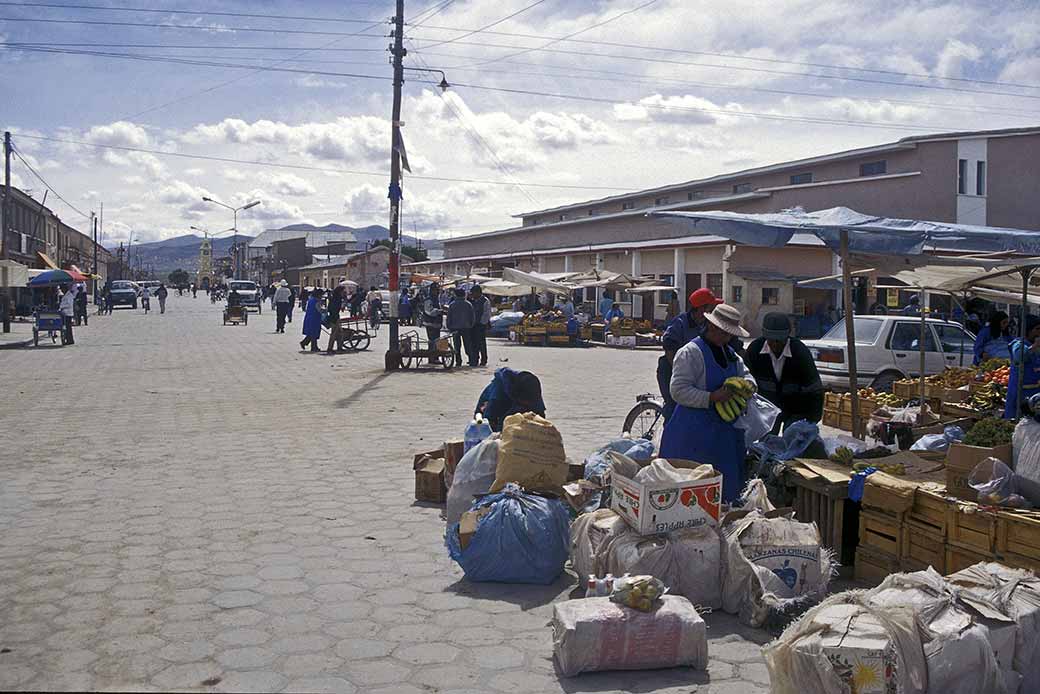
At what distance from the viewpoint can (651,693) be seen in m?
4.27

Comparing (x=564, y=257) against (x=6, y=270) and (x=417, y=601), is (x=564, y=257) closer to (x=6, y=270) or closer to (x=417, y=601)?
(x=6, y=270)

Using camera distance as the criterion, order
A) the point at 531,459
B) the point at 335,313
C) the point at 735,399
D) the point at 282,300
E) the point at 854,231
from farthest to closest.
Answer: the point at 282,300
the point at 335,313
the point at 854,231
the point at 531,459
the point at 735,399

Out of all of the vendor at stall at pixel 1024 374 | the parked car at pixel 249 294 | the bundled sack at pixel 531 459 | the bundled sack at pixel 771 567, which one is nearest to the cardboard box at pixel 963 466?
the bundled sack at pixel 771 567

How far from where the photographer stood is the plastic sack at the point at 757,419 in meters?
6.29

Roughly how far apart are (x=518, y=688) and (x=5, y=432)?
9.22 meters

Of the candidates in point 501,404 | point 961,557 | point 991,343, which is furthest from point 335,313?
point 961,557

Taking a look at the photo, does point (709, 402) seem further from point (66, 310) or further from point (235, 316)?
point (235, 316)

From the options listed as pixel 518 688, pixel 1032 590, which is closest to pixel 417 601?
pixel 518 688

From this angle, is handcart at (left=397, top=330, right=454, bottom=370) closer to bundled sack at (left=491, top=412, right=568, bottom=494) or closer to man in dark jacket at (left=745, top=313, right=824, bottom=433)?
man in dark jacket at (left=745, top=313, right=824, bottom=433)

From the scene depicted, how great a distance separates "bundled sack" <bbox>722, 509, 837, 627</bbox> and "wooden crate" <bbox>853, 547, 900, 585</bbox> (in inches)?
15.5

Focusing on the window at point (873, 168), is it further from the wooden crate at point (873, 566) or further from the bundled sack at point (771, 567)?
the bundled sack at point (771, 567)

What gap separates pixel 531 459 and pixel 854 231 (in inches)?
134

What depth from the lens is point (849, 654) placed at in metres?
3.65

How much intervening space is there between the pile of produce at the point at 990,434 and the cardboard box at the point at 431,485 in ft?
13.2
